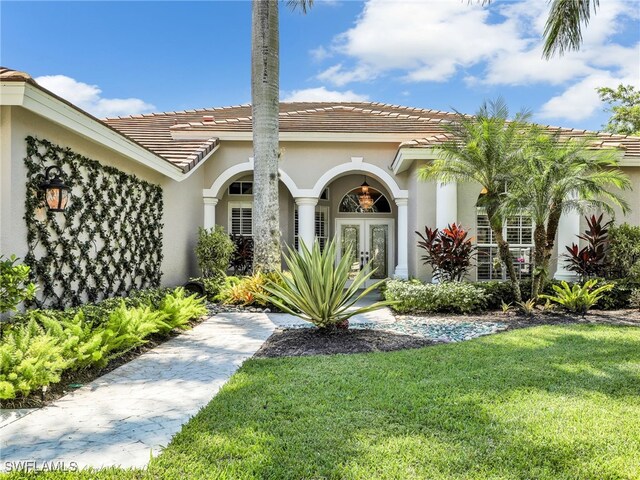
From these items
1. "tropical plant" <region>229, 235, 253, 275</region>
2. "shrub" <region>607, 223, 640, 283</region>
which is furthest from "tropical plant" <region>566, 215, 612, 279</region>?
"tropical plant" <region>229, 235, 253, 275</region>

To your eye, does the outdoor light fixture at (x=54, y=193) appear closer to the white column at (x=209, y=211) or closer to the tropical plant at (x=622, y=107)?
the white column at (x=209, y=211)

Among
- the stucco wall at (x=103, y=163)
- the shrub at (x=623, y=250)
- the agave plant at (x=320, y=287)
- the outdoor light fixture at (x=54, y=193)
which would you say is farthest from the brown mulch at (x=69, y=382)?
the shrub at (x=623, y=250)

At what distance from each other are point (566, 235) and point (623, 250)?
1.38 meters

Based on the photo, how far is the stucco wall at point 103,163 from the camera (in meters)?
5.84

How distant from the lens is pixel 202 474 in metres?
2.97

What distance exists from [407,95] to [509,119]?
11801 mm

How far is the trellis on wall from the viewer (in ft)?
21.3

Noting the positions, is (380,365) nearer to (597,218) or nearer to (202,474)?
(202,474)

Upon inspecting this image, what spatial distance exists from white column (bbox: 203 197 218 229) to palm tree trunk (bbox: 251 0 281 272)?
3547 mm

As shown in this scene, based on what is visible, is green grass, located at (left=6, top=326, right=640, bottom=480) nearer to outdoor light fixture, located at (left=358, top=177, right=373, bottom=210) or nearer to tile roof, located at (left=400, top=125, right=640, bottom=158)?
tile roof, located at (left=400, top=125, right=640, bottom=158)

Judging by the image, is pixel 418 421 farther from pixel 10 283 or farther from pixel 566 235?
pixel 566 235

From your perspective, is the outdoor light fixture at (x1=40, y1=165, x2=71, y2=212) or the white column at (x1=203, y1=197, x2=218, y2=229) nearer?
the outdoor light fixture at (x1=40, y1=165, x2=71, y2=212)

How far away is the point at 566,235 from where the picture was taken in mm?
12305

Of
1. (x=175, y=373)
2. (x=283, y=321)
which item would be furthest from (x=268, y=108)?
(x=175, y=373)
